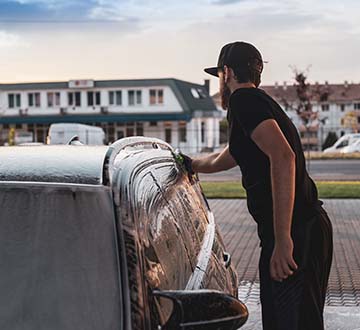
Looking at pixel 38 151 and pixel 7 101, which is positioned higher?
pixel 38 151

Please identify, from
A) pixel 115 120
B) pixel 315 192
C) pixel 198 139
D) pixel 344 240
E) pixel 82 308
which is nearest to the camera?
pixel 82 308

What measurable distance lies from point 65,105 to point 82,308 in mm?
64987

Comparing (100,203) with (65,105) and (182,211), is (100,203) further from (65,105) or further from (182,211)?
(65,105)

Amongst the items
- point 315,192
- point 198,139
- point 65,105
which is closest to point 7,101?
point 65,105

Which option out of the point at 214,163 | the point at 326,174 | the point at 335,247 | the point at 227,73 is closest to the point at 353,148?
the point at 326,174

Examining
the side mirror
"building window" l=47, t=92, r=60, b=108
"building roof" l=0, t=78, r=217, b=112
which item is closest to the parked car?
"building roof" l=0, t=78, r=217, b=112

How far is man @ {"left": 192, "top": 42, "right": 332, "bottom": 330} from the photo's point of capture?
3.13 m

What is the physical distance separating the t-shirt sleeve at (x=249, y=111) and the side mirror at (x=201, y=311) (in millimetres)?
987

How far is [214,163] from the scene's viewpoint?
3807 millimetres

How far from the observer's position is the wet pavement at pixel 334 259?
578 cm

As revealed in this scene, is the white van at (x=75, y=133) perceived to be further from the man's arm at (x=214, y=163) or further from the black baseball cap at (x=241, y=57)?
the black baseball cap at (x=241, y=57)

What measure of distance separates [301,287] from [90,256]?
1.41 metres

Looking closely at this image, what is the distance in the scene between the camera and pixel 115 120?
64.9 m

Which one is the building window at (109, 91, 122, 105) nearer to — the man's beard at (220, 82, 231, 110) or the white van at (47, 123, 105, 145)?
the white van at (47, 123, 105, 145)
